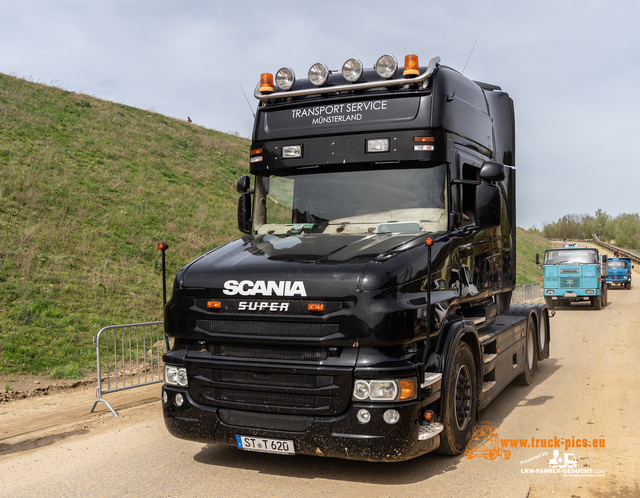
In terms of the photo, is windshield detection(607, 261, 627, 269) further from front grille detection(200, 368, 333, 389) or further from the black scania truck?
front grille detection(200, 368, 333, 389)

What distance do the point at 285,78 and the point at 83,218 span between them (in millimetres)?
13519

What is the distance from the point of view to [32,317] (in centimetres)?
1126

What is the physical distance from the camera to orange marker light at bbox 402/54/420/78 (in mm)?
5491

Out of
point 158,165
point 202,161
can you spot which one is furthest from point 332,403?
point 202,161

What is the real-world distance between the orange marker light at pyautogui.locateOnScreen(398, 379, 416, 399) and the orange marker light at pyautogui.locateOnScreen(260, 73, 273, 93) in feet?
11.8

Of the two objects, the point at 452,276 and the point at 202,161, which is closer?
the point at 452,276

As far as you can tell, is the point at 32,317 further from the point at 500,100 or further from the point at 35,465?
the point at 500,100

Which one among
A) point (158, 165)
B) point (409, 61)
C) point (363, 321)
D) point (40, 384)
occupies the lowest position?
point (40, 384)

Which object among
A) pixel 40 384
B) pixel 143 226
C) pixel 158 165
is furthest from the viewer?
pixel 158 165

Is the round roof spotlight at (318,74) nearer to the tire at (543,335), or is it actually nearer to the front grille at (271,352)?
the front grille at (271,352)

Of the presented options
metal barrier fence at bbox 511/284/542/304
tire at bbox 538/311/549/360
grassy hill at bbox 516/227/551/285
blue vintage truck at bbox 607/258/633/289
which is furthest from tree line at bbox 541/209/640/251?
tire at bbox 538/311/549/360

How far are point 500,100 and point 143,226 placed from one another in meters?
14.1

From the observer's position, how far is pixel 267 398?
14.3 ft

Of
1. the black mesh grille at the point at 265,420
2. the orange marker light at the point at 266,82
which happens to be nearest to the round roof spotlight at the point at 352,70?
the orange marker light at the point at 266,82
